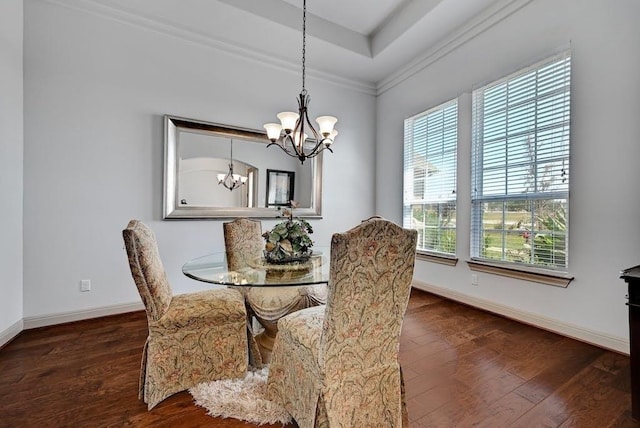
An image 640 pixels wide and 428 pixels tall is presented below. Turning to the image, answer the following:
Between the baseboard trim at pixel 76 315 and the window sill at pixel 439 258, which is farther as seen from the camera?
the window sill at pixel 439 258

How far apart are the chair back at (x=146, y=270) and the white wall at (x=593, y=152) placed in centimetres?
305

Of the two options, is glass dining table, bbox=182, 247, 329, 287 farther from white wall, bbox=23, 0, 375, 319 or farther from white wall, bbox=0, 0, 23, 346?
white wall, bbox=0, 0, 23, 346

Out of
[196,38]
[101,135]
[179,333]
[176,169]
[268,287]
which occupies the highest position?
[196,38]

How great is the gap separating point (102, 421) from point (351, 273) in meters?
1.52

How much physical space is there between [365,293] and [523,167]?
248 cm

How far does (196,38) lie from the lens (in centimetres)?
331

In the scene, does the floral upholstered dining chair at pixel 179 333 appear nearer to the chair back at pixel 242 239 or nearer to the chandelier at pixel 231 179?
the chair back at pixel 242 239

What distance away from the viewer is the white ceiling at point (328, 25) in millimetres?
2928

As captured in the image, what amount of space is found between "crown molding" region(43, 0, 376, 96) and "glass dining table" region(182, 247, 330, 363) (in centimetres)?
257

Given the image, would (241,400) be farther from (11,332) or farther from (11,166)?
(11,166)

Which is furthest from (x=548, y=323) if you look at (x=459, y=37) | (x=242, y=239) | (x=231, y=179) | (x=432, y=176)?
(x=231, y=179)

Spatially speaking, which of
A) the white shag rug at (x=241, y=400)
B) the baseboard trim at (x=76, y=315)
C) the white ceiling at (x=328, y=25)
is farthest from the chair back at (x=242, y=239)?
the white ceiling at (x=328, y=25)

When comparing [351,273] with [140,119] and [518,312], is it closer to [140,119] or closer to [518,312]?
[518,312]

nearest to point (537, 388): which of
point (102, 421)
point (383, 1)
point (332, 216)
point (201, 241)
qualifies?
point (102, 421)
